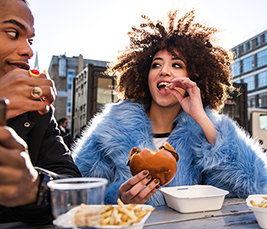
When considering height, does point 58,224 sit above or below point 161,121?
below

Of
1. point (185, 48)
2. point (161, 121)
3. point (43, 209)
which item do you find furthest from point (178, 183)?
point (185, 48)

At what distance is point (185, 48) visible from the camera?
7.24 feet

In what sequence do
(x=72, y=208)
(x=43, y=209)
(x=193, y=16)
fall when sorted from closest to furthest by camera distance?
(x=72, y=208) < (x=43, y=209) < (x=193, y=16)

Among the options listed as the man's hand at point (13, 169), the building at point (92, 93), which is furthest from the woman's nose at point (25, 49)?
the building at point (92, 93)

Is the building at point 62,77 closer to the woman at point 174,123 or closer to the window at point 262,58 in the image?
the woman at point 174,123

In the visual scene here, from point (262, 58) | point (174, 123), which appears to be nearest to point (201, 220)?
point (174, 123)

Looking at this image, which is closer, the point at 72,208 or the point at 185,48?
the point at 72,208

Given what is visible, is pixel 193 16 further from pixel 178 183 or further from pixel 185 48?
pixel 178 183

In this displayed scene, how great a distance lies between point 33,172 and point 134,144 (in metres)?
1.18

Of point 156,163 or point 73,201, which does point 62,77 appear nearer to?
point 156,163

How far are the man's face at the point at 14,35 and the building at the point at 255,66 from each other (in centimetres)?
4357

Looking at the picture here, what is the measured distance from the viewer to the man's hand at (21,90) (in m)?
0.77

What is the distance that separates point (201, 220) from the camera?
1.12 meters

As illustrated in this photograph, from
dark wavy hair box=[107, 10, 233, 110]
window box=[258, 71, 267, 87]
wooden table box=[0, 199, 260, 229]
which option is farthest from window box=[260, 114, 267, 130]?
window box=[258, 71, 267, 87]
